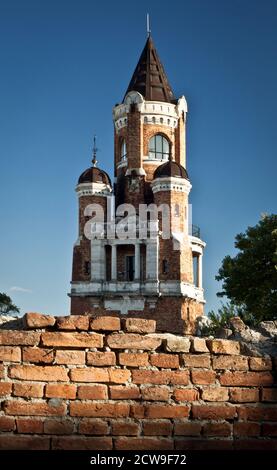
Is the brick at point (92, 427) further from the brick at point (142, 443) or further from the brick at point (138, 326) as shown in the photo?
the brick at point (138, 326)

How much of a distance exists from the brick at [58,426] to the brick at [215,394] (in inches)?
33.4

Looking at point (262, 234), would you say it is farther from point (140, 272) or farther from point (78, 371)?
point (78, 371)

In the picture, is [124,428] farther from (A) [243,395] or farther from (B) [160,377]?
(A) [243,395]

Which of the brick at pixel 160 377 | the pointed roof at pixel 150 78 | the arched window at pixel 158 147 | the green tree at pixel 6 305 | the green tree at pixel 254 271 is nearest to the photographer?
the brick at pixel 160 377

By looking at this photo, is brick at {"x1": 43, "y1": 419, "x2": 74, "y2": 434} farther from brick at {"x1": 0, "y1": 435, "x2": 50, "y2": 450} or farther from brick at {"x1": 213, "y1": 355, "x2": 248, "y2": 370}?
brick at {"x1": 213, "y1": 355, "x2": 248, "y2": 370}

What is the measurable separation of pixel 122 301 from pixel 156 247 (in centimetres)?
342

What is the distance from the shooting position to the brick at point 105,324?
5195 millimetres

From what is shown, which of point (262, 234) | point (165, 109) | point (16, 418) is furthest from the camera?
point (165, 109)

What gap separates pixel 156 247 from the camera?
147ft

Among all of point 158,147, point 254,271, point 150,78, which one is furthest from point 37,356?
point 150,78

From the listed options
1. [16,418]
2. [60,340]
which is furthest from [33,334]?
[16,418]

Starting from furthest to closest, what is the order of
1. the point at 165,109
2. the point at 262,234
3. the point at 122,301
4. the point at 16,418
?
the point at 165,109 < the point at 122,301 < the point at 262,234 < the point at 16,418

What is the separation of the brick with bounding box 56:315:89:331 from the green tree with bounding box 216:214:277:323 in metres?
22.4

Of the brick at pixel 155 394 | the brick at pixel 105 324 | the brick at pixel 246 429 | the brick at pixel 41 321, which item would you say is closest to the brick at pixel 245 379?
the brick at pixel 246 429
